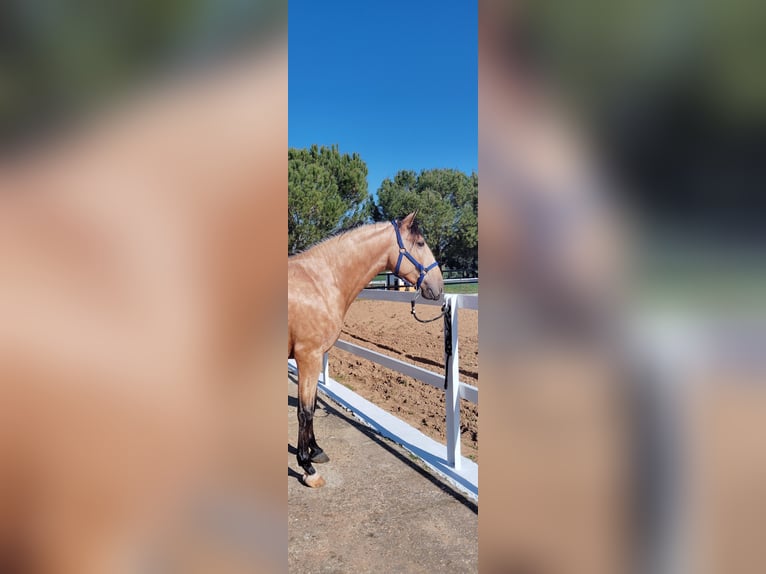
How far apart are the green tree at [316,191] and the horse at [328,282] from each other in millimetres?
12059

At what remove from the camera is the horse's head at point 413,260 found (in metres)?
3.70

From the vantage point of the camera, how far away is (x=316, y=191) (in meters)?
19.2

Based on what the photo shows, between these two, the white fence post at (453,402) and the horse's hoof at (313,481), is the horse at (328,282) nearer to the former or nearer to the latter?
the horse's hoof at (313,481)

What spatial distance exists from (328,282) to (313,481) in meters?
1.38

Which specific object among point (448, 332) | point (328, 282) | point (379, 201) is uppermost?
point (379, 201)

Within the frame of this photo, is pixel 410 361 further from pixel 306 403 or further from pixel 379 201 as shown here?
pixel 379 201

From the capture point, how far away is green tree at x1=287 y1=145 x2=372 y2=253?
18812mm
